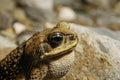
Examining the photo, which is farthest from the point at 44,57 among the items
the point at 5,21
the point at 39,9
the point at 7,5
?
the point at 39,9

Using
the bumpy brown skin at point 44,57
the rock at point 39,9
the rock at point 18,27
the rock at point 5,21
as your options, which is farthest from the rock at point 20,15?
the bumpy brown skin at point 44,57

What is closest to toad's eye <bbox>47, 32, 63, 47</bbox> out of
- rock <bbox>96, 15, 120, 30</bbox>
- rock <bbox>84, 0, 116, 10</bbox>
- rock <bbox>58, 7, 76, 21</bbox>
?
rock <bbox>96, 15, 120, 30</bbox>

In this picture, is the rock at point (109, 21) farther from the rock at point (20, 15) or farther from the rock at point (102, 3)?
the rock at point (20, 15)

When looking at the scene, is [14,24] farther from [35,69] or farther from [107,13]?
[35,69]

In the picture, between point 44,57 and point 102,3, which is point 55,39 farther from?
point 102,3

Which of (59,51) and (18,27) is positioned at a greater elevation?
(59,51)
